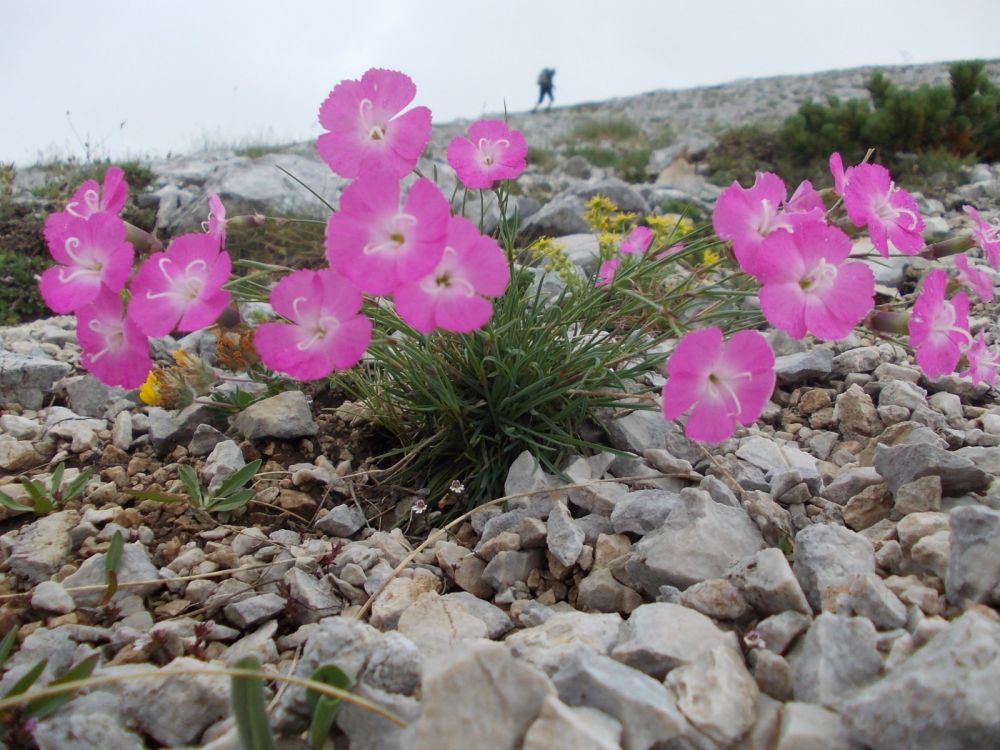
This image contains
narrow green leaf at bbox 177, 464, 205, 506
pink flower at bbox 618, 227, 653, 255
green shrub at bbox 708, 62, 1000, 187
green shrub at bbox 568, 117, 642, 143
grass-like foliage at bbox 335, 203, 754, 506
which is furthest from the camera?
green shrub at bbox 568, 117, 642, 143

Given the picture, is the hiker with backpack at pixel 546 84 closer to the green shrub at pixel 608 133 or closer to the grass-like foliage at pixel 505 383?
the green shrub at pixel 608 133

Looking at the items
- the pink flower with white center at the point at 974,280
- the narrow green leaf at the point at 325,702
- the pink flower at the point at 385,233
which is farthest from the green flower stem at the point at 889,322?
the narrow green leaf at the point at 325,702

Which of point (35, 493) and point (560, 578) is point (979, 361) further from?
point (35, 493)

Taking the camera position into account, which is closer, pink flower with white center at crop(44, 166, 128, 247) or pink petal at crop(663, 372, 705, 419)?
pink petal at crop(663, 372, 705, 419)

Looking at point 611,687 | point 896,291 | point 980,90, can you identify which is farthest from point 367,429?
point 980,90

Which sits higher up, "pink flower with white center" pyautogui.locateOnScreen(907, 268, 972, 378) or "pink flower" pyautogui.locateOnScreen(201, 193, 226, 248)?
"pink flower" pyautogui.locateOnScreen(201, 193, 226, 248)

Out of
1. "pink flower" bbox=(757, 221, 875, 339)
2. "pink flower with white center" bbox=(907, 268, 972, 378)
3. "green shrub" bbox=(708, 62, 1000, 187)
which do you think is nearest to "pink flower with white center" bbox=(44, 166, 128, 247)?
"pink flower" bbox=(757, 221, 875, 339)

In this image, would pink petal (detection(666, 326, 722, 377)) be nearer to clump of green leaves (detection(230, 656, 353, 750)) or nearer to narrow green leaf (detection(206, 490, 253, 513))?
clump of green leaves (detection(230, 656, 353, 750))
